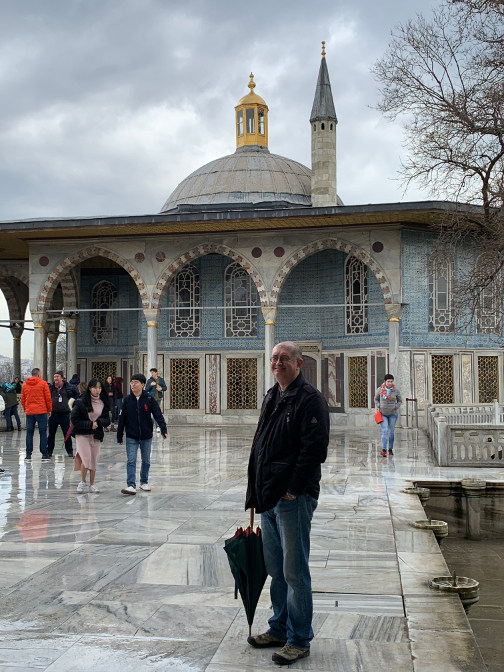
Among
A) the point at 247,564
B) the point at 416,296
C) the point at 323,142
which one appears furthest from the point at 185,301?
the point at 247,564

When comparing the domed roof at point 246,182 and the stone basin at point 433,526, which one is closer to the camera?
the stone basin at point 433,526

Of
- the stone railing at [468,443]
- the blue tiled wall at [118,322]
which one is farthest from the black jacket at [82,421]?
the blue tiled wall at [118,322]

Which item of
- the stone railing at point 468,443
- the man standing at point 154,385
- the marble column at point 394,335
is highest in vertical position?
the marble column at point 394,335

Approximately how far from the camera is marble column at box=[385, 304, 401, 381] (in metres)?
17.2

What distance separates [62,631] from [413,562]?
2372mm

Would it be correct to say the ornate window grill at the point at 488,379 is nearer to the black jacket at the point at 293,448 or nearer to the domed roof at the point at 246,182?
the domed roof at the point at 246,182

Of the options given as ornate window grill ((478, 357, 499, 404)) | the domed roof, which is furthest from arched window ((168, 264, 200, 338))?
ornate window grill ((478, 357, 499, 404))

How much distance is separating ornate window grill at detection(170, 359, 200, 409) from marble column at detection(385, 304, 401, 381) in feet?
17.1

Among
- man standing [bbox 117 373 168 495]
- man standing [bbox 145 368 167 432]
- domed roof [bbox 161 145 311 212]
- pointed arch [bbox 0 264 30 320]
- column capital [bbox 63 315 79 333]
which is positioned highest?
domed roof [bbox 161 145 311 212]

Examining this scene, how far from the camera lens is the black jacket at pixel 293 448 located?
340 cm

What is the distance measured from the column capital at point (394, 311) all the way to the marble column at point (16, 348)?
39.6 ft

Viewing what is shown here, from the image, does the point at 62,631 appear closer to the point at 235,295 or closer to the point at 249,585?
the point at 249,585

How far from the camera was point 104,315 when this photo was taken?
2164 centimetres

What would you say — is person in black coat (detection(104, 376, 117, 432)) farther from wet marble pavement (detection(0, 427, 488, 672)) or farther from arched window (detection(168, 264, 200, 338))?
wet marble pavement (detection(0, 427, 488, 672))
